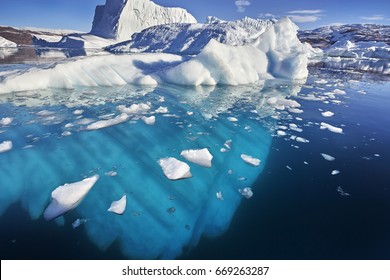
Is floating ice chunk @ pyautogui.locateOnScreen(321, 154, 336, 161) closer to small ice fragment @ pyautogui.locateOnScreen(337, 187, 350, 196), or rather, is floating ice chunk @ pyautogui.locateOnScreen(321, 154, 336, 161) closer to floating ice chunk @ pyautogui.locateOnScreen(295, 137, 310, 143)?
floating ice chunk @ pyautogui.locateOnScreen(295, 137, 310, 143)

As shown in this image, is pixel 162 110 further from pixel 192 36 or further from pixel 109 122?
pixel 192 36

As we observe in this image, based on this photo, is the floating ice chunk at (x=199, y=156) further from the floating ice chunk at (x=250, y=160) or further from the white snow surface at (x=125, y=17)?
the white snow surface at (x=125, y=17)

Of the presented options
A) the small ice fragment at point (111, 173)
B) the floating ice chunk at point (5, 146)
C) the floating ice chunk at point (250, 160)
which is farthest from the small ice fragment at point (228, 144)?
the floating ice chunk at point (5, 146)

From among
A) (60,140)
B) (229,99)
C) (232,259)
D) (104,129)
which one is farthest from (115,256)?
(229,99)
